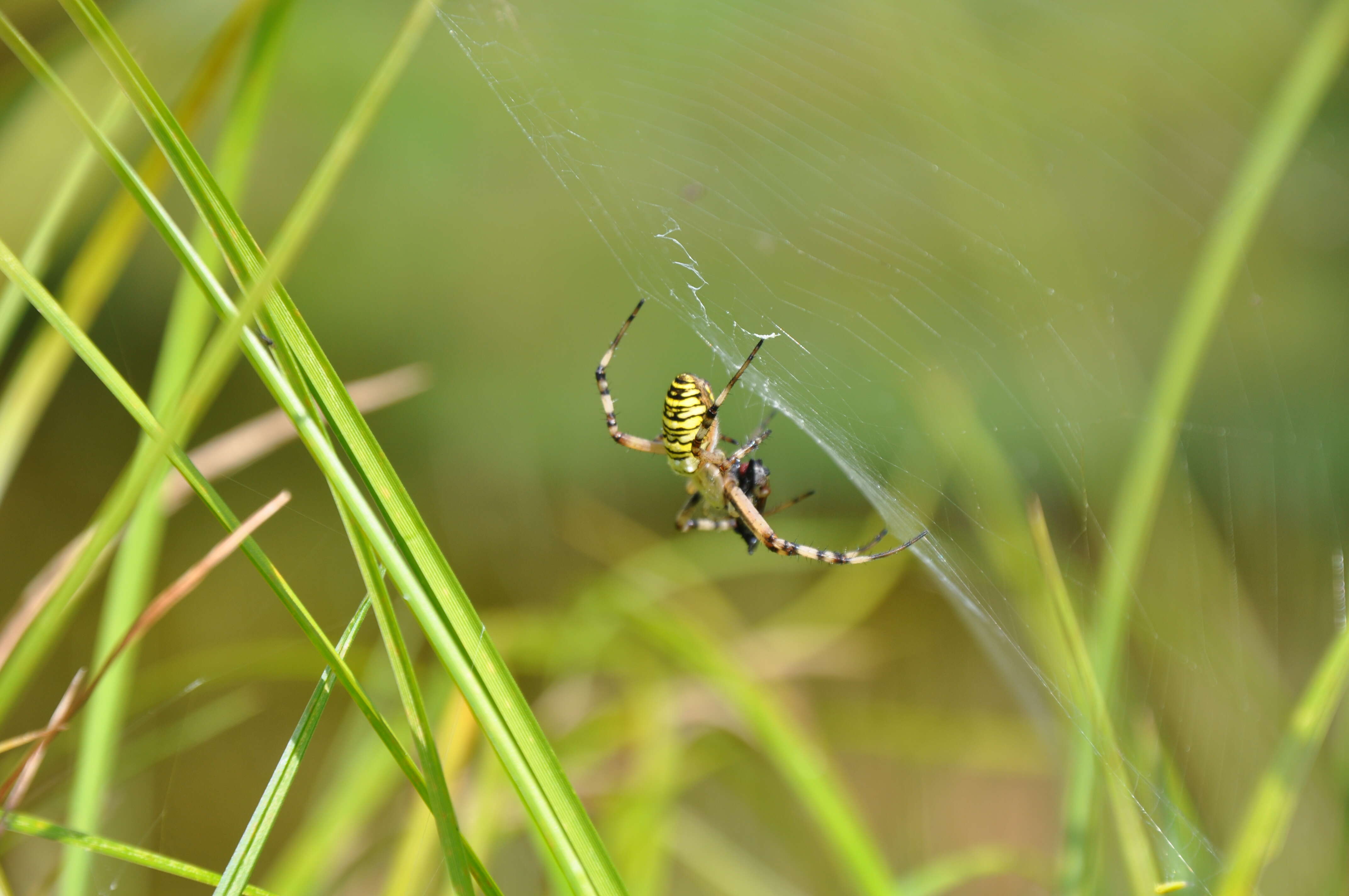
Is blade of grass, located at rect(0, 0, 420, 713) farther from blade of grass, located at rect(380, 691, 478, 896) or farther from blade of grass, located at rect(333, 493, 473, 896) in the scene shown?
blade of grass, located at rect(380, 691, 478, 896)

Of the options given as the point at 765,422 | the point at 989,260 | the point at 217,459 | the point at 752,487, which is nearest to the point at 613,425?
the point at 752,487

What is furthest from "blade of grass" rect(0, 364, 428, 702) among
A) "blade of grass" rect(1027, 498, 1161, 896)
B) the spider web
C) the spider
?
"blade of grass" rect(1027, 498, 1161, 896)

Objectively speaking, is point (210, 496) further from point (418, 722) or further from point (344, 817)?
point (344, 817)

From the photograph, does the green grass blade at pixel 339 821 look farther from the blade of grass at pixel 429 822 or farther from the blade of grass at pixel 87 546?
the blade of grass at pixel 87 546

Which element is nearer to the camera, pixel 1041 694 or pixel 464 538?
pixel 1041 694

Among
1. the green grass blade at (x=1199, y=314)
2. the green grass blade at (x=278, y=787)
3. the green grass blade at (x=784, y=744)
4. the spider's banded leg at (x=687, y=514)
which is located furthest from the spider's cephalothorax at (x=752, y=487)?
the green grass blade at (x=278, y=787)

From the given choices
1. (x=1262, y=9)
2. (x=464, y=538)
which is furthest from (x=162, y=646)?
(x=1262, y=9)

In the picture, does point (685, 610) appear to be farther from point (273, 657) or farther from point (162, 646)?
point (162, 646)
